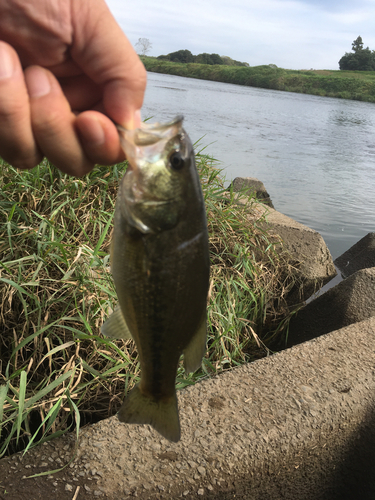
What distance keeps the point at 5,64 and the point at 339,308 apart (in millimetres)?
3108

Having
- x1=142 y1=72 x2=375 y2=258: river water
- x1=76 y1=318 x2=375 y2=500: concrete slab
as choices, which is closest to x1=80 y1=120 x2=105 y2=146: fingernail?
x1=76 y1=318 x2=375 y2=500: concrete slab

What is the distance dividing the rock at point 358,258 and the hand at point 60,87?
486 centimetres

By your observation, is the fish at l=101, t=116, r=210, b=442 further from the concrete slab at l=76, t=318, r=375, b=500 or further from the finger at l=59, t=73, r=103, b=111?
the concrete slab at l=76, t=318, r=375, b=500

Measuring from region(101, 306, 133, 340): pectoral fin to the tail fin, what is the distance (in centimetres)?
19

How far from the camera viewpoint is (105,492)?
1.71 metres

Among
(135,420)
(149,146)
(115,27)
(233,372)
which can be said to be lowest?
(233,372)

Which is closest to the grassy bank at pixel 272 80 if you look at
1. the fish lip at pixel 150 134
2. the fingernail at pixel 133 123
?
the fingernail at pixel 133 123

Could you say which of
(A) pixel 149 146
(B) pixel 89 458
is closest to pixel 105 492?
(B) pixel 89 458

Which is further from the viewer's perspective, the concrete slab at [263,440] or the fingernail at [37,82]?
the concrete slab at [263,440]

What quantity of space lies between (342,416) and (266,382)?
1.43 ft

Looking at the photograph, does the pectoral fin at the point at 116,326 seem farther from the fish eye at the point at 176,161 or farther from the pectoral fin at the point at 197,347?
the fish eye at the point at 176,161

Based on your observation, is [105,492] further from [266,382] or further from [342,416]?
[342,416]

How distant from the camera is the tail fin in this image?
127cm

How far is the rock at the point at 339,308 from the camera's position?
3297 millimetres
